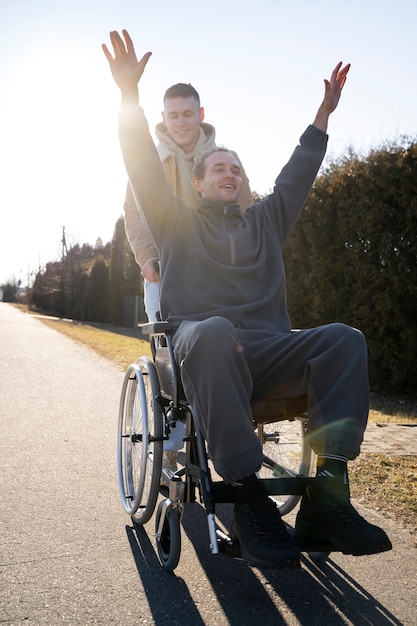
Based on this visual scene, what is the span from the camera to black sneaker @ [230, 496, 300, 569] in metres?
1.91

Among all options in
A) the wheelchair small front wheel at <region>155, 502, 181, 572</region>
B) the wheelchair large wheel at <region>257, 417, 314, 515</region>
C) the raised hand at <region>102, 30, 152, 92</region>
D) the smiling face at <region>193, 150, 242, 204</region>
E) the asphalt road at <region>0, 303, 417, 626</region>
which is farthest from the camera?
the smiling face at <region>193, 150, 242, 204</region>

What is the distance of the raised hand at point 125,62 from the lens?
101 inches

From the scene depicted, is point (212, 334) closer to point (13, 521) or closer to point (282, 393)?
point (282, 393)

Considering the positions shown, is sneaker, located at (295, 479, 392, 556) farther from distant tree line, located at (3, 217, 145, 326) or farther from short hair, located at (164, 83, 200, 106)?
distant tree line, located at (3, 217, 145, 326)

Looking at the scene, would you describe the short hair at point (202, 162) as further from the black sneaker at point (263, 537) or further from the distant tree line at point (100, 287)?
the distant tree line at point (100, 287)

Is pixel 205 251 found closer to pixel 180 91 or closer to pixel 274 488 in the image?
pixel 274 488

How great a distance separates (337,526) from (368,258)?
5788 mm

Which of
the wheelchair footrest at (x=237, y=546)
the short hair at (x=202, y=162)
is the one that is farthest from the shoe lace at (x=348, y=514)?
the short hair at (x=202, y=162)

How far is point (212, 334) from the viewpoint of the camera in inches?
85.0

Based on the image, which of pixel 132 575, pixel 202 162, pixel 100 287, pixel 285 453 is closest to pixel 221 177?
pixel 202 162

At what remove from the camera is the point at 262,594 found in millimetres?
2191

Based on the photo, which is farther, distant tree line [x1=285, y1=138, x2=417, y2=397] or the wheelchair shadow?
distant tree line [x1=285, y1=138, x2=417, y2=397]

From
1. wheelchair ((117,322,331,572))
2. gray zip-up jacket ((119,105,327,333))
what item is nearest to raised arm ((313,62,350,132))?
Answer: gray zip-up jacket ((119,105,327,333))

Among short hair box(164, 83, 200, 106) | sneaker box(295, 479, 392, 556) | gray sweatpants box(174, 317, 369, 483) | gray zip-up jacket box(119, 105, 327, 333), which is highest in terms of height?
short hair box(164, 83, 200, 106)
